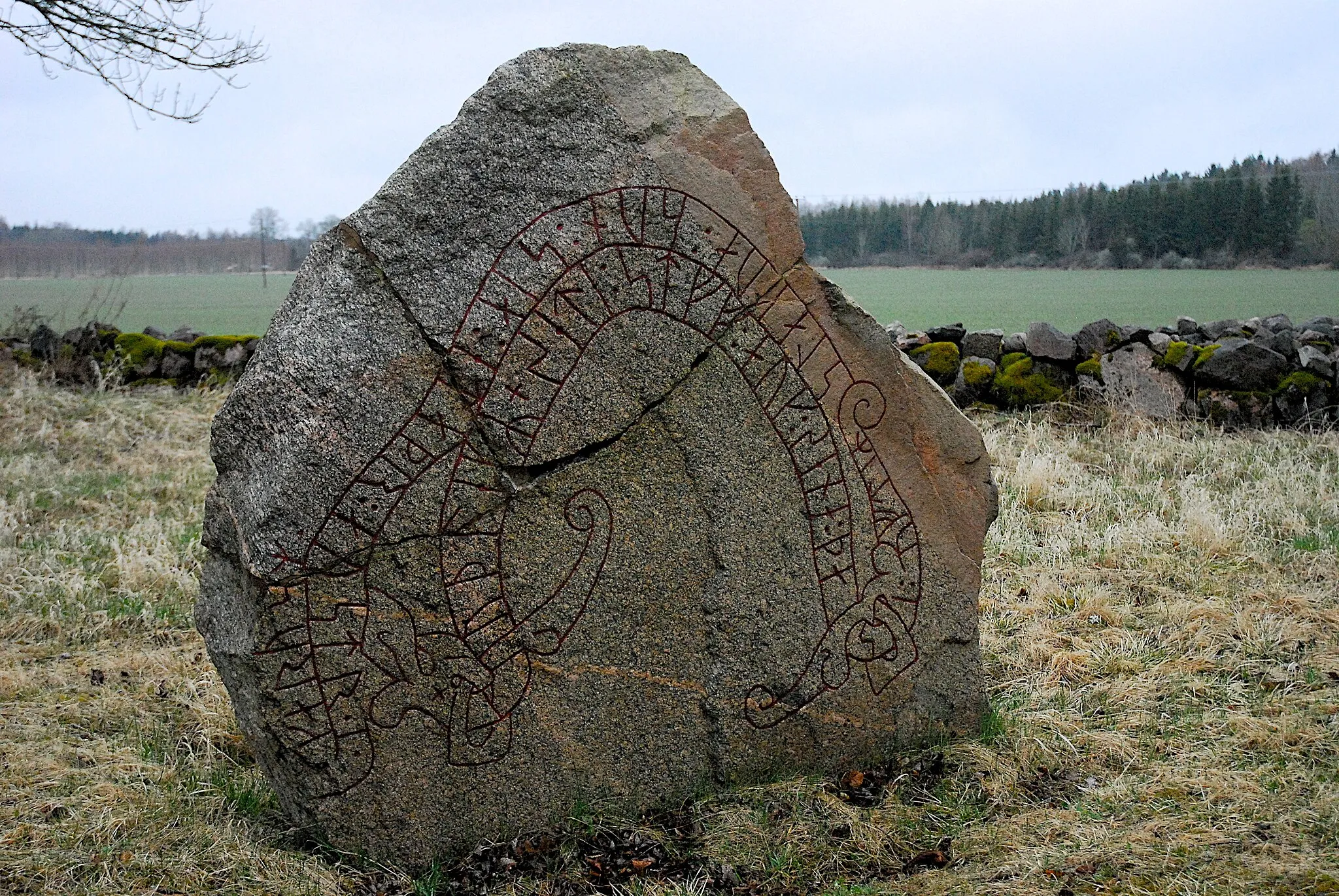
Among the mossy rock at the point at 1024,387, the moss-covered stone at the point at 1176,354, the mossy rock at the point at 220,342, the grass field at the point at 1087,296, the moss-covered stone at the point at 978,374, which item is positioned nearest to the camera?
the moss-covered stone at the point at 1176,354

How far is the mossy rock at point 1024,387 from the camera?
8.27 metres

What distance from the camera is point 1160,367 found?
7.94 meters

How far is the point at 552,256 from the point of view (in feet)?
9.37

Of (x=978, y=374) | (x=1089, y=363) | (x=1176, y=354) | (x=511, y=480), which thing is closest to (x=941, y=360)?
(x=978, y=374)

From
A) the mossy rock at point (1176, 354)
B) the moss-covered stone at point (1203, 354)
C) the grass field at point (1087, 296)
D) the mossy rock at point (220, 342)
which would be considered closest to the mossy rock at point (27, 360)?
the mossy rock at point (220, 342)

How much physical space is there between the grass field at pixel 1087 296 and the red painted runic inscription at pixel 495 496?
7861 millimetres

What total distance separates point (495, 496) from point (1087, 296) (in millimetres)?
15466

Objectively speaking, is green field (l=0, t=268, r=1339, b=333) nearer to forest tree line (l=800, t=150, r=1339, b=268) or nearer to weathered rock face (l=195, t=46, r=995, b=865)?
forest tree line (l=800, t=150, r=1339, b=268)

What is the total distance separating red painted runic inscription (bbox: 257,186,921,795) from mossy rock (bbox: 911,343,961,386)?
19.2 feet

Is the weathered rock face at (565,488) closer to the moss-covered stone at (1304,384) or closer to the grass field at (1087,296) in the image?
the moss-covered stone at (1304,384)

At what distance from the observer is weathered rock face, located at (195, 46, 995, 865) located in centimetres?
270

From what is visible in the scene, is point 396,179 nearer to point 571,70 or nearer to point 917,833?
point 571,70

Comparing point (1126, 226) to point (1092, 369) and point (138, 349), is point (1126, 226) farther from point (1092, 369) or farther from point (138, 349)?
point (138, 349)

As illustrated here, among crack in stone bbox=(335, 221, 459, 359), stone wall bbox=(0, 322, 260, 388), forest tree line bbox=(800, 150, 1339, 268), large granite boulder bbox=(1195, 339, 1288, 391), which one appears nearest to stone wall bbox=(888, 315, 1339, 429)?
large granite boulder bbox=(1195, 339, 1288, 391)
